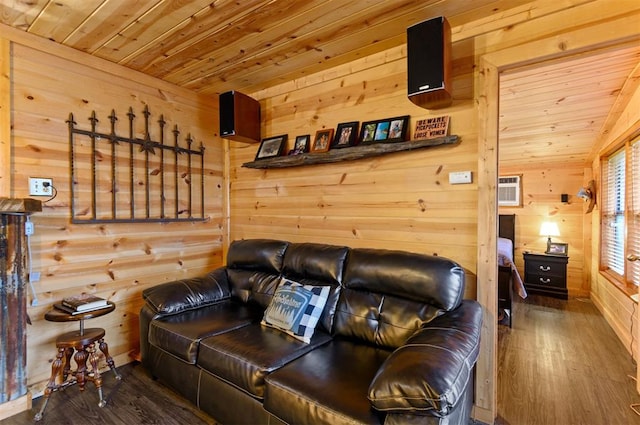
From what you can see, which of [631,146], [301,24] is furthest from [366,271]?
[631,146]

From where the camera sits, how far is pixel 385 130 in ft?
7.96

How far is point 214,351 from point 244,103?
2248 millimetres

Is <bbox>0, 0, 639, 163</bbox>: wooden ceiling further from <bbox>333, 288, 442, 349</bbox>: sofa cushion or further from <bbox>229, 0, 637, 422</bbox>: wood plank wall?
<bbox>333, 288, 442, 349</bbox>: sofa cushion

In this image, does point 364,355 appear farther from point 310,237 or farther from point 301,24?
point 301,24

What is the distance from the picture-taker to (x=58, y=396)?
223 centimetres

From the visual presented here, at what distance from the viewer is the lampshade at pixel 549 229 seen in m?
5.04

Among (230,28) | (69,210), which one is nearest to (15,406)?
(69,210)

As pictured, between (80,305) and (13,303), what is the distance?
36 cm

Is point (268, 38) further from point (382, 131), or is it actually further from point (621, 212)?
point (621, 212)

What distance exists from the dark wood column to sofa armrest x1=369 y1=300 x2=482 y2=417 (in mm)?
2277

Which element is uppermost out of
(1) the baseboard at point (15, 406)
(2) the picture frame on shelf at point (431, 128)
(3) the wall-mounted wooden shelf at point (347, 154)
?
(2) the picture frame on shelf at point (431, 128)

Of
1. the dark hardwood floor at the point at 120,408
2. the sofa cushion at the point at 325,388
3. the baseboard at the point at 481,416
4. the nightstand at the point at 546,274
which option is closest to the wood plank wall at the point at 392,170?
the baseboard at the point at 481,416

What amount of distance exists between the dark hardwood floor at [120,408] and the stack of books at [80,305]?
61 cm

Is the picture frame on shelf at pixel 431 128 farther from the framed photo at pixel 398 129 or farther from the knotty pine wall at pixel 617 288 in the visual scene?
the knotty pine wall at pixel 617 288
